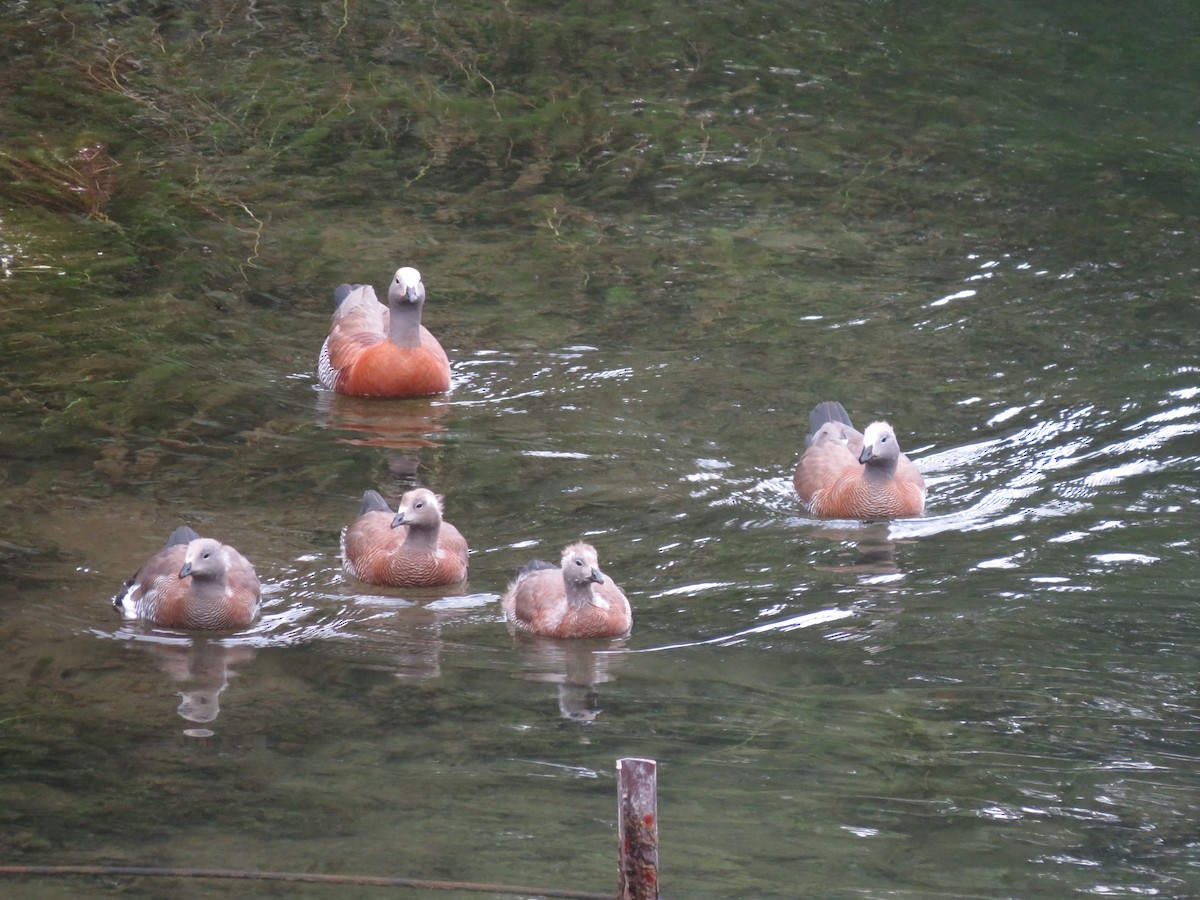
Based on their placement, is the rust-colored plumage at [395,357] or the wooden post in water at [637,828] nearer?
the wooden post in water at [637,828]

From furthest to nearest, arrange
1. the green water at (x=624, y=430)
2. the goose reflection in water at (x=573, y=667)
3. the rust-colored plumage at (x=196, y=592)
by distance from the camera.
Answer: the rust-colored plumage at (x=196, y=592) < the goose reflection in water at (x=573, y=667) < the green water at (x=624, y=430)

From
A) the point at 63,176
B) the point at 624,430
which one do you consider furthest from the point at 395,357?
the point at 63,176

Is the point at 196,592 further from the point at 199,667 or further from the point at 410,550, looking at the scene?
the point at 410,550

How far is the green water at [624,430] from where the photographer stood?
20.6 feet

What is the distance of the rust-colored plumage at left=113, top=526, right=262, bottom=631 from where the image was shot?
8.00 m

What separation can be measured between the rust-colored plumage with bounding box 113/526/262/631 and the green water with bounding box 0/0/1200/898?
0.48ft

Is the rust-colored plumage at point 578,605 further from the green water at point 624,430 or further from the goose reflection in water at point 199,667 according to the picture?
the goose reflection in water at point 199,667

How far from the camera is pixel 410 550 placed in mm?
8547

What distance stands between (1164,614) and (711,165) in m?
8.89

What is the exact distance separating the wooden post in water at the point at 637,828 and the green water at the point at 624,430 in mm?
1002

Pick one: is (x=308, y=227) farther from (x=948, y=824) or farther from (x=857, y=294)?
(x=948, y=824)

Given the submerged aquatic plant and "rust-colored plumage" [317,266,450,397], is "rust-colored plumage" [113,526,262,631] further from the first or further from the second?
the submerged aquatic plant

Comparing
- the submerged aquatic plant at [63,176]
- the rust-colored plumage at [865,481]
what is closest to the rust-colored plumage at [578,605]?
the rust-colored plumage at [865,481]

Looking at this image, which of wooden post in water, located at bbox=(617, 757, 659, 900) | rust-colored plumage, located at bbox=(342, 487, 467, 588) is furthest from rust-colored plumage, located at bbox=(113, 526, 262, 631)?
wooden post in water, located at bbox=(617, 757, 659, 900)
